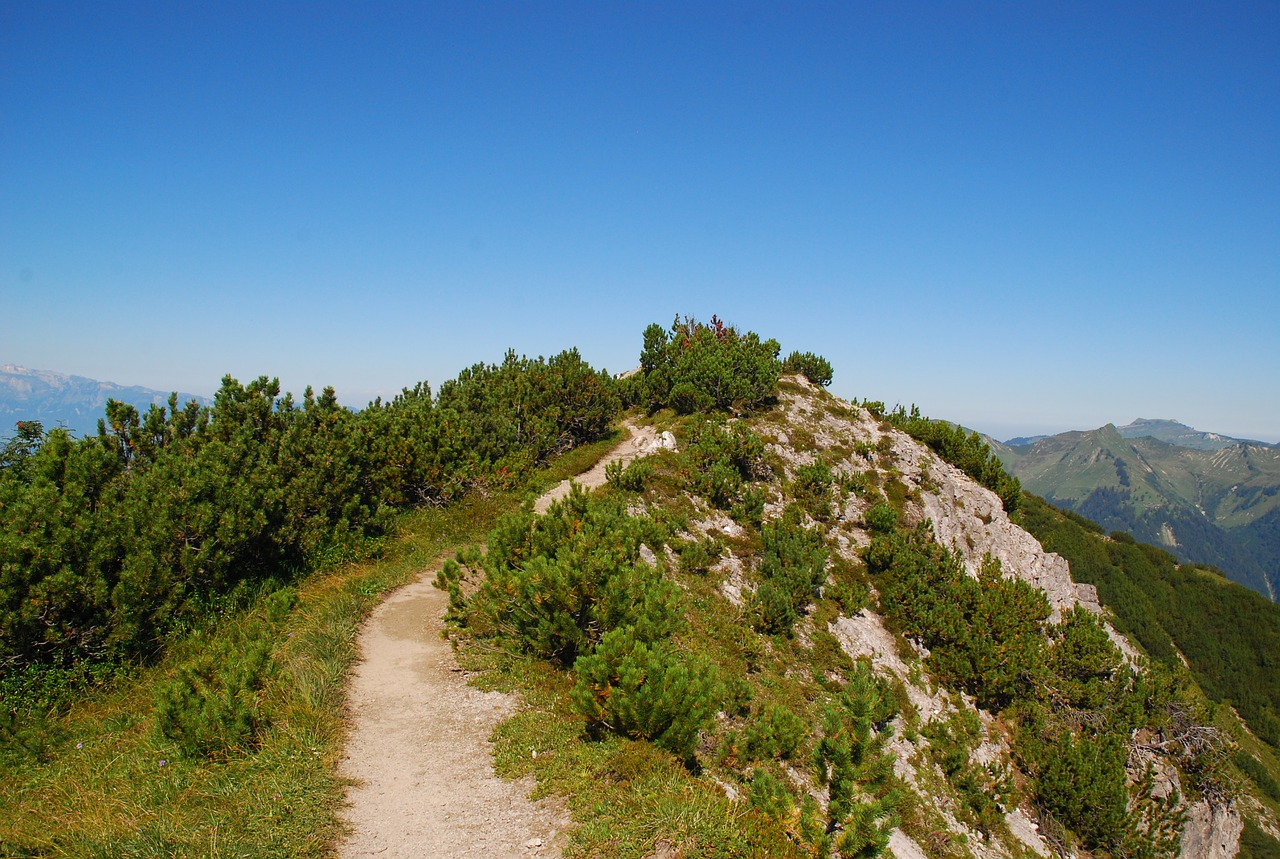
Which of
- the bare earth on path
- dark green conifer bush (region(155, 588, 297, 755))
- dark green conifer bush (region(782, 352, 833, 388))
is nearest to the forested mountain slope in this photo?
dark green conifer bush (region(155, 588, 297, 755))

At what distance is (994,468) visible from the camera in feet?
84.7

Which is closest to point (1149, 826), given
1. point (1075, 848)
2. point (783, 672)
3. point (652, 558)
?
point (1075, 848)

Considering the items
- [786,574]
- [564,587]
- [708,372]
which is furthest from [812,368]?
[564,587]

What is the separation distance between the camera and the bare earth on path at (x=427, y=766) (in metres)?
5.58

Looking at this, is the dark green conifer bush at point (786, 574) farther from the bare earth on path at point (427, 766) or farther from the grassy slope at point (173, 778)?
the grassy slope at point (173, 778)

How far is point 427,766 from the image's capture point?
675 centimetres

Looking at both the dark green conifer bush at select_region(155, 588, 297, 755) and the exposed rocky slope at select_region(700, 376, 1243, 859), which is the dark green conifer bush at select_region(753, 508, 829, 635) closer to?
the exposed rocky slope at select_region(700, 376, 1243, 859)

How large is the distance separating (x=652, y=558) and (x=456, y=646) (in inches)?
182

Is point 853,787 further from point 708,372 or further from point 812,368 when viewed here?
point 812,368

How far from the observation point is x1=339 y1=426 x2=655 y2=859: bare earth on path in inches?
220

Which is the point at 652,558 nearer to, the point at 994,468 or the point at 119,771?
the point at 119,771

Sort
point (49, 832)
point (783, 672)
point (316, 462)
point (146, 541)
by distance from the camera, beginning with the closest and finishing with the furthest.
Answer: point (49, 832)
point (146, 541)
point (783, 672)
point (316, 462)

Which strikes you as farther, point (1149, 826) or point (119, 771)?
point (1149, 826)

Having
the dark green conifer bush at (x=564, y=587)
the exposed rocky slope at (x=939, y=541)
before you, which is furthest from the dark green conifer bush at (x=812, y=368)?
the dark green conifer bush at (x=564, y=587)
